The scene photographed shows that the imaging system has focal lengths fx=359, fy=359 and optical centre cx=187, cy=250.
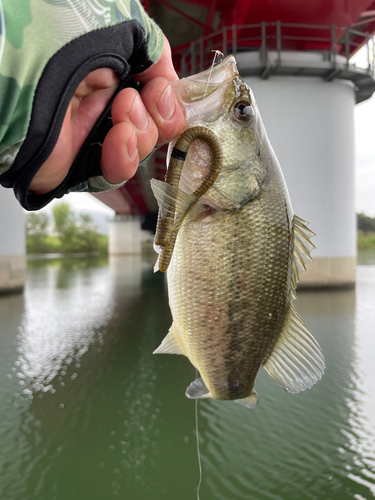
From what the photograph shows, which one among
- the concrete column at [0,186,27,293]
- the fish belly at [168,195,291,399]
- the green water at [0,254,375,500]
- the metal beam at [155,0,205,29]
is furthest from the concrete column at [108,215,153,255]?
the fish belly at [168,195,291,399]

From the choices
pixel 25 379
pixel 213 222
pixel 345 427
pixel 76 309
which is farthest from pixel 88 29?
pixel 76 309

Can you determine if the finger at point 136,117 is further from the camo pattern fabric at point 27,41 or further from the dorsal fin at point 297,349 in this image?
the dorsal fin at point 297,349

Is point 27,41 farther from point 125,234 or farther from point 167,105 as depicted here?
point 125,234

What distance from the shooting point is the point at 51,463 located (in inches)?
117

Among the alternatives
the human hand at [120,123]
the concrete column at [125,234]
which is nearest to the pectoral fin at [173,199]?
the human hand at [120,123]

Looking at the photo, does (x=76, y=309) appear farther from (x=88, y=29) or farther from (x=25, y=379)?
(x=88, y=29)

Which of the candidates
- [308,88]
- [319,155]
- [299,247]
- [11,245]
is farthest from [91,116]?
[11,245]

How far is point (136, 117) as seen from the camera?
35.6 inches

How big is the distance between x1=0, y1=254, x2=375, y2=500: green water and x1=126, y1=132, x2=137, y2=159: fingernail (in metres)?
2.66

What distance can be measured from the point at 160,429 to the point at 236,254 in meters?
2.94

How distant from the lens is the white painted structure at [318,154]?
9.08 meters

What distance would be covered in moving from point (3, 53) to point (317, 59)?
1018 centimetres

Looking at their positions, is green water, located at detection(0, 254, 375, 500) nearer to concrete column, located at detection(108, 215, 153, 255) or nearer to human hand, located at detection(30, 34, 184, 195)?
human hand, located at detection(30, 34, 184, 195)

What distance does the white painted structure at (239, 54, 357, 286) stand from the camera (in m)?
9.08
